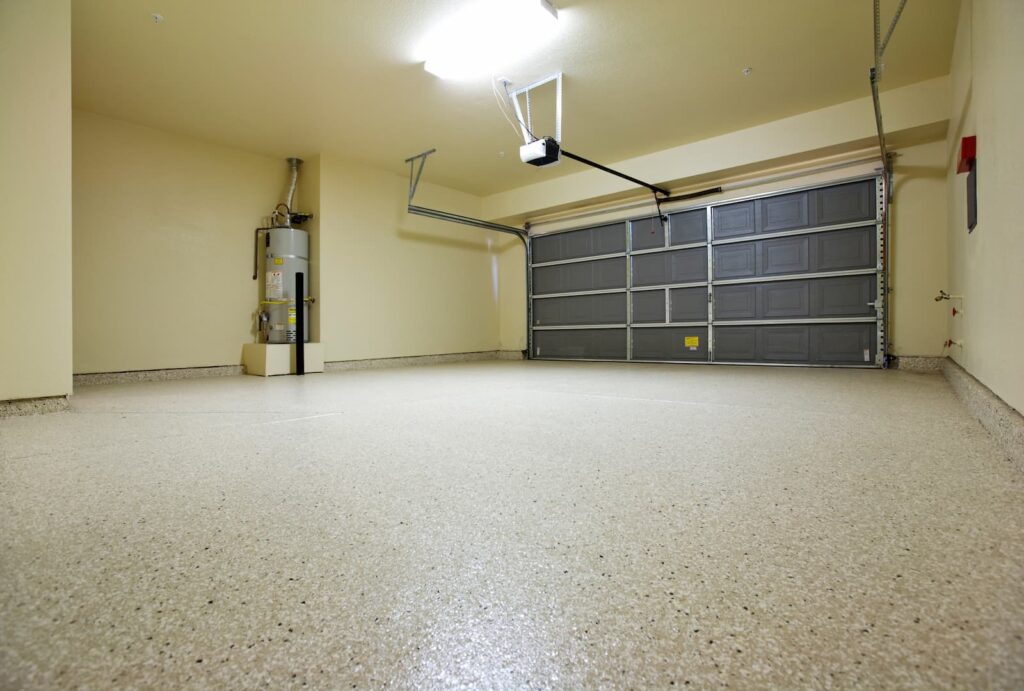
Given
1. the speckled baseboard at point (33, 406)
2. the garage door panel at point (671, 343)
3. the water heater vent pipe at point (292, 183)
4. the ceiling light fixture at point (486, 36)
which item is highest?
the ceiling light fixture at point (486, 36)

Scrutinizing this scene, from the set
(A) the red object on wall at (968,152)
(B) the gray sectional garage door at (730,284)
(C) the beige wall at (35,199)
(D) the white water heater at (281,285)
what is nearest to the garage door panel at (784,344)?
(B) the gray sectional garage door at (730,284)

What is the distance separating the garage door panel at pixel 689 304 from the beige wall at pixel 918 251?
2.04m

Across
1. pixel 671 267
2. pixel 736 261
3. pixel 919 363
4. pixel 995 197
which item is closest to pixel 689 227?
pixel 671 267

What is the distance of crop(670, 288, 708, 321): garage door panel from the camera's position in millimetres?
6664

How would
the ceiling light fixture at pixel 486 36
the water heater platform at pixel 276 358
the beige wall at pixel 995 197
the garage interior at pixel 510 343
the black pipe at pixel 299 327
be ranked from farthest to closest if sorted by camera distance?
the black pipe at pixel 299 327
the water heater platform at pixel 276 358
the ceiling light fixture at pixel 486 36
the beige wall at pixel 995 197
the garage interior at pixel 510 343

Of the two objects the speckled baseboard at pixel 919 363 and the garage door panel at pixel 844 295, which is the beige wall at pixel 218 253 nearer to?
the garage door panel at pixel 844 295

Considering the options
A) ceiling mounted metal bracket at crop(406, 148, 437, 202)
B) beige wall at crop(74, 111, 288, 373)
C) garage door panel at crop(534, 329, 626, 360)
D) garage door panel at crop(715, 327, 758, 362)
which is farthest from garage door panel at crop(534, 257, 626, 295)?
beige wall at crop(74, 111, 288, 373)

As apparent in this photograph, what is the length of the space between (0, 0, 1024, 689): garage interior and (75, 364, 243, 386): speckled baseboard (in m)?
0.03

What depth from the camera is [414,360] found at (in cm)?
750

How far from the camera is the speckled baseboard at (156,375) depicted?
4926 mm

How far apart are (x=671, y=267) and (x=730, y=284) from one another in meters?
0.86

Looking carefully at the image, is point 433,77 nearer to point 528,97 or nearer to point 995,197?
point 528,97

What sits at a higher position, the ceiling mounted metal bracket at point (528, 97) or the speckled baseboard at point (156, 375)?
the ceiling mounted metal bracket at point (528, 97)

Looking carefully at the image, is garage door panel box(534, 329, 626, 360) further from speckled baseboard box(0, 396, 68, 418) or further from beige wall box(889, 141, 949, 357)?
speckled baseboard box(0, 396, 68, 418)
